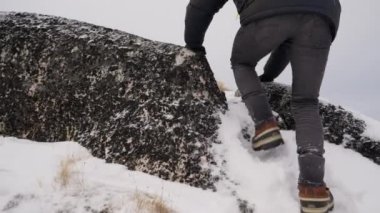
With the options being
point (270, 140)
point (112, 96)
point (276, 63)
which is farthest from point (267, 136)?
point (112, 96)

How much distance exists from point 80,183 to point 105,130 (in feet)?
2.11

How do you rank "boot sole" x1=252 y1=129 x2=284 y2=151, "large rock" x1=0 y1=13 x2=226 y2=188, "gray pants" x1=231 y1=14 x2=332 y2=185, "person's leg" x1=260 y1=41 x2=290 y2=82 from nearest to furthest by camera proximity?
"gray pants" x1=231 y1=14 x2=332 y2=185 < "boot sole" x1=252 y1=129 x2=284 y2=151 < "large rock" x1=0 y1=13 x2=226 y2=188 < "person's leg" x1=260 y1=41 x2=290 y2=82

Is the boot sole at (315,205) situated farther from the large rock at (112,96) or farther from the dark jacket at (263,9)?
the dark jacket at (263,9)

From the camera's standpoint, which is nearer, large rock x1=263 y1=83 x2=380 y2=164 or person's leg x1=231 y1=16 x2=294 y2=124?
person's leg x1=231 y1=16 x2=294 y2=124

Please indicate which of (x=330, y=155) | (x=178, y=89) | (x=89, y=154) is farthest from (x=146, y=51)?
(x=330, y=155)

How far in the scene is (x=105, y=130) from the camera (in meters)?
3.49

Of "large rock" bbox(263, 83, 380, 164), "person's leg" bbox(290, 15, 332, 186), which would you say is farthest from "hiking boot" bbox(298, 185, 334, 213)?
"large rock" bbox(263, 83, 380, 164)

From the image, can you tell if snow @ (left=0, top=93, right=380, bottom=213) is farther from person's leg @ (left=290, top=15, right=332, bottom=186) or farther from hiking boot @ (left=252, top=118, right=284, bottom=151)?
person's leg @ (left=290, top=15, right=332, bottom=186)

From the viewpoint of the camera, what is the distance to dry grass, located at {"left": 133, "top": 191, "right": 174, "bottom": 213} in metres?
2.77

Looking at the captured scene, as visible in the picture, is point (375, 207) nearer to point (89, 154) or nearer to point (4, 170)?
point (89, 154)

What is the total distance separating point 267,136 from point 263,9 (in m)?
0.96

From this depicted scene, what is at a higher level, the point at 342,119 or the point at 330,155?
the point at 342,119

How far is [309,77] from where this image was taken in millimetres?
3045

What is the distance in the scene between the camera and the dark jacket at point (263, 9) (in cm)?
294
